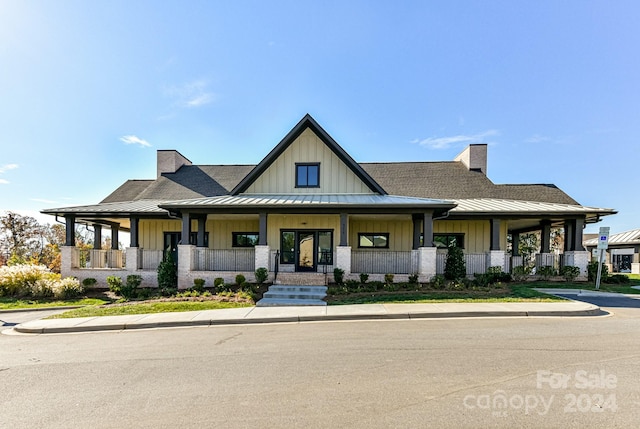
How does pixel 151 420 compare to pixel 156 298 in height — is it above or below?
above

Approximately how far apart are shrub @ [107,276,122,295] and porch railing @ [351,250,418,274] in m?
10.9

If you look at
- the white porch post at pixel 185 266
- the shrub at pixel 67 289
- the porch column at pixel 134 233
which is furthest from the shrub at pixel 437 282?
the shrub at pixel 67 289

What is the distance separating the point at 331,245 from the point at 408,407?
12.9 m

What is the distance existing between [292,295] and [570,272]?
13662 mm

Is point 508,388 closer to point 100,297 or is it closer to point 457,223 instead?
point 457,223

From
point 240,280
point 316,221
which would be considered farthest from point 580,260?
point 240,280

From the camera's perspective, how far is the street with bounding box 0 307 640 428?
3.84m

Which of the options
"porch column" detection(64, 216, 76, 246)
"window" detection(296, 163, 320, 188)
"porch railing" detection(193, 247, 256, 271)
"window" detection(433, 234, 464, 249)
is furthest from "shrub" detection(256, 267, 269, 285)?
"porch column" detection(64, 216, 76, 246)

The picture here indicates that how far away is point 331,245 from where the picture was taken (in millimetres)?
16844

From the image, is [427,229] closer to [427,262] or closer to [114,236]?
[427,262]

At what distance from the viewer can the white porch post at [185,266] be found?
1467cm

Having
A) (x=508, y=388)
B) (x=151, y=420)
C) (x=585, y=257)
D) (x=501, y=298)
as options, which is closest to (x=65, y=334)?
(x=151, y=420)

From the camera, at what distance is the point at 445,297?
1147cm

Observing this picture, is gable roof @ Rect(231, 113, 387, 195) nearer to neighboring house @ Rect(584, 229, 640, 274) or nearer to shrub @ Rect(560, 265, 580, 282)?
shrub @ Rect(560, 265, 580, 282)
